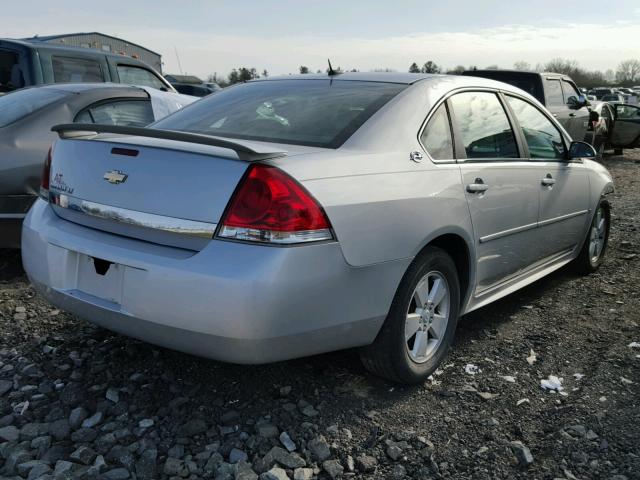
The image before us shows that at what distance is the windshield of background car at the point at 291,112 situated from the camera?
2.98 m

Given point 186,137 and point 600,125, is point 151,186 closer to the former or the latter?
point 186,137

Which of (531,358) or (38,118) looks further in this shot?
(38,118)

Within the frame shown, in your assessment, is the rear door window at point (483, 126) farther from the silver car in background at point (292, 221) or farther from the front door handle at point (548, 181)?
the front door handle at point (548, 181)

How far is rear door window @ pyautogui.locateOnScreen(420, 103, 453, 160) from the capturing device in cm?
315

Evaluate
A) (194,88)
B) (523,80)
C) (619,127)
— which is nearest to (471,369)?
(194,88)

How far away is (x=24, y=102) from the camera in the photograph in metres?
Result: 4.83

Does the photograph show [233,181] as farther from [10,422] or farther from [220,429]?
[10,422]

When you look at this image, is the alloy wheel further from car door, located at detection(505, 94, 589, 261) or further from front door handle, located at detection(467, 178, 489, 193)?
car door, located at detection(505, 94, 589, 261)

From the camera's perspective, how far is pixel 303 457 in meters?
2.52

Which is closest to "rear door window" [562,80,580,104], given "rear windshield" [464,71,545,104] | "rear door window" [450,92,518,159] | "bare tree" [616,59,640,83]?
"rear windshield" [464,71,545,104]

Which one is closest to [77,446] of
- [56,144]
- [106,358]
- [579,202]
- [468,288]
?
[106,358]

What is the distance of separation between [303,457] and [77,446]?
2.92ft

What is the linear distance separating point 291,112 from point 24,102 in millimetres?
2651

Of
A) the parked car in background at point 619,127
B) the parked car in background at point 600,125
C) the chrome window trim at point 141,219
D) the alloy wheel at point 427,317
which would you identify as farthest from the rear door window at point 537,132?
the parked car in background at point 619,127
